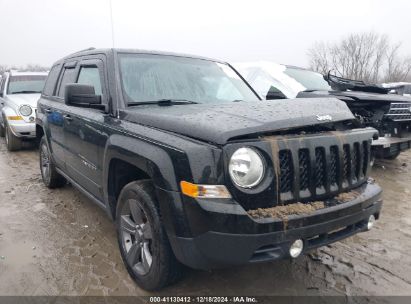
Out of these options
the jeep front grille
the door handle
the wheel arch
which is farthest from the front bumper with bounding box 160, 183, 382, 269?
the door handle

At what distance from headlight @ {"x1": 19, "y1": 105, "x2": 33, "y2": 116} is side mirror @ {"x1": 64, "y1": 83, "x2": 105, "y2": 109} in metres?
5.27

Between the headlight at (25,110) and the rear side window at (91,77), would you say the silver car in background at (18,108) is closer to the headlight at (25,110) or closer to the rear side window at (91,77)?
the headlight at (25,110)

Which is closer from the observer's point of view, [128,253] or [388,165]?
[128,253]

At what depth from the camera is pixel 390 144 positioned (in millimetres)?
5898

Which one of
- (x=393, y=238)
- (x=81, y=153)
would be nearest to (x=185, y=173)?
(x=81, y=153)

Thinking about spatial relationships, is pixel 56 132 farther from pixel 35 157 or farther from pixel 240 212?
pixel 35 157

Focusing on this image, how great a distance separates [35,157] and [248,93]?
542 centimetres

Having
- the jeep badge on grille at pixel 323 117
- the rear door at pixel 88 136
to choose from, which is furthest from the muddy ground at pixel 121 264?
the jeep badge on grille at pixel 323 117

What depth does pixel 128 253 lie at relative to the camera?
2814mm

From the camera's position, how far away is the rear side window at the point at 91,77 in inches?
133

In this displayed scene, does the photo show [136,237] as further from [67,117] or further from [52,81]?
[52,81]

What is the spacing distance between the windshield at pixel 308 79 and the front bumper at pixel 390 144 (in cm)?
168

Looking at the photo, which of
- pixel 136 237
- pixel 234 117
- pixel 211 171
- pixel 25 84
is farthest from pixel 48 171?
pixel 25 84

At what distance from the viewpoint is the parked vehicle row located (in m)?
5.83
